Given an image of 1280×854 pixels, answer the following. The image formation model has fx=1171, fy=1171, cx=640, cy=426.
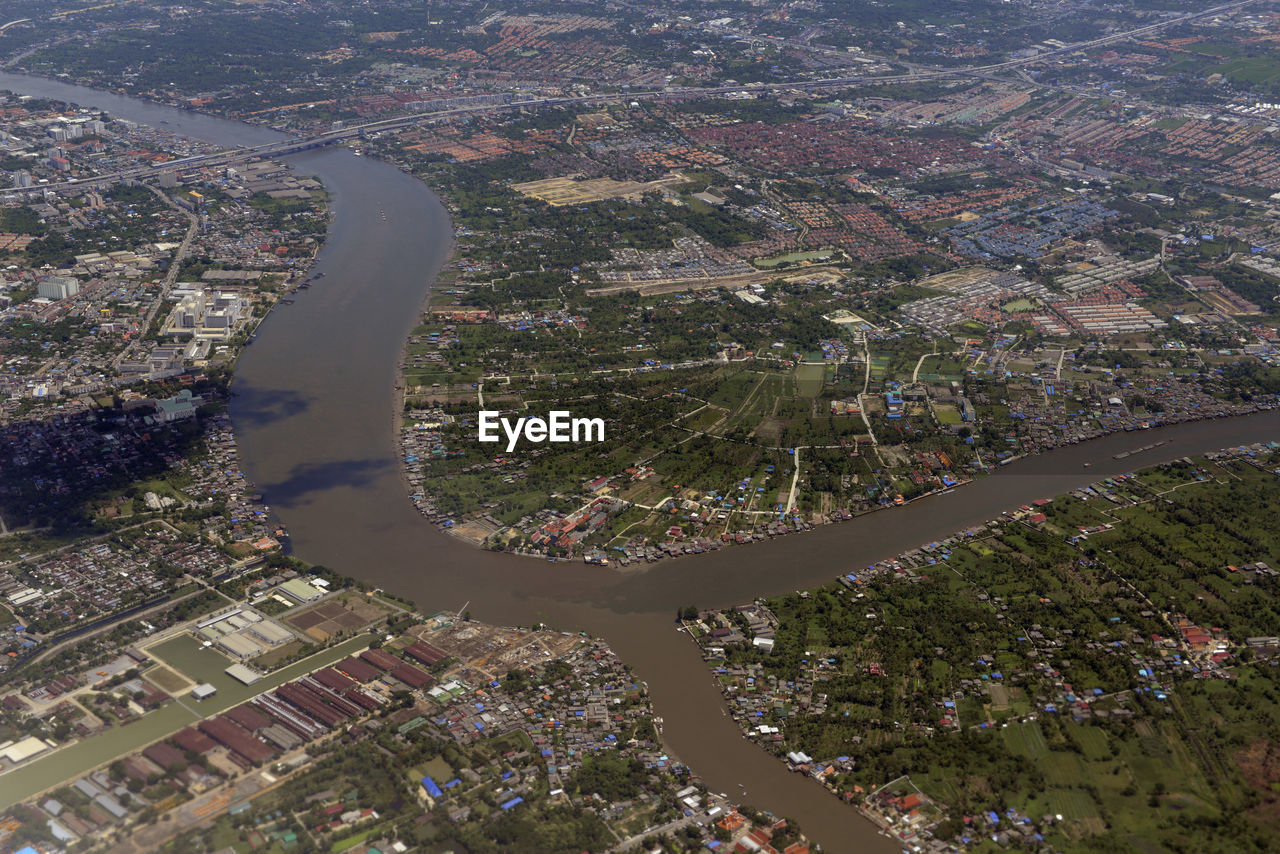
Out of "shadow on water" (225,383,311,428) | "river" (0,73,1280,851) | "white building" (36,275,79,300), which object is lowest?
"river" (0,73,1280,851)

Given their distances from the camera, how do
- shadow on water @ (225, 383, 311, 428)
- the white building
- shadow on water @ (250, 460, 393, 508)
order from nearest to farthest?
shadow on water @ (250, 460, 393, 508)
shadow on water @ (225, 383, 311, 428)
the white building

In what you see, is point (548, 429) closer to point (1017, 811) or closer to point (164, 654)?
point (164, 654)

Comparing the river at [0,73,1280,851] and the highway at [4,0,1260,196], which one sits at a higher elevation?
the highway at [4,0,1260,196]

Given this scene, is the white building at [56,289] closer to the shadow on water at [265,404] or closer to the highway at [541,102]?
the shadow on water at [265,404]

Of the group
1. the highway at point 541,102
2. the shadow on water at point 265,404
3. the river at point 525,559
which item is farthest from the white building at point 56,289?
the highway at point 541,102

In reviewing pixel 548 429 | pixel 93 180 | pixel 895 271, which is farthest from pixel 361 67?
pixel 548 429

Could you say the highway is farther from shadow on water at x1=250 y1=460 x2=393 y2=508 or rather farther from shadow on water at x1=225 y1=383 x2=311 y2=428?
shadow on water at x1=250 y1=460 x2=393 y2=508

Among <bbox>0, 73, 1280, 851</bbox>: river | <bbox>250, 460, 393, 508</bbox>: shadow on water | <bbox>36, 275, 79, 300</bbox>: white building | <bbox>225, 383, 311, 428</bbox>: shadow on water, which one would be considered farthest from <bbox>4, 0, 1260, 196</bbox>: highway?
<bbox>250, 460, 393, 508</bbox>: shadow on water

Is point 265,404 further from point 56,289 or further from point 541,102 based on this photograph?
point 541,102
